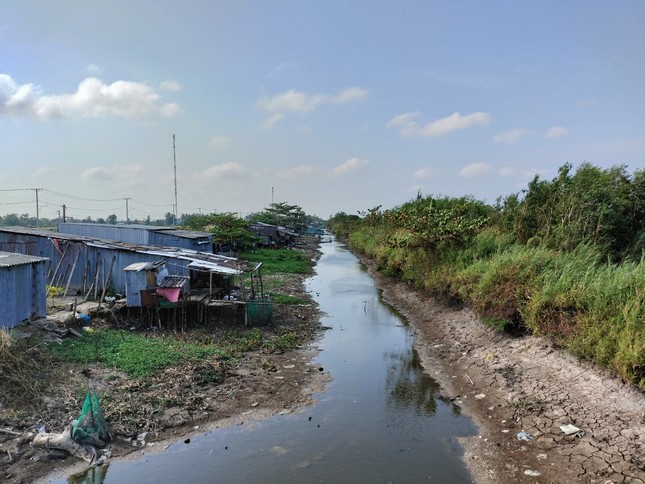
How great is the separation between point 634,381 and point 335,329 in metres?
10.2

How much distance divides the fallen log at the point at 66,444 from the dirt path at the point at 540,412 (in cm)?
648

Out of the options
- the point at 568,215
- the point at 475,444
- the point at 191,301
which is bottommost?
the point at 475,444

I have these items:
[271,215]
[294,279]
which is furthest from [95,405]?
[271,215]

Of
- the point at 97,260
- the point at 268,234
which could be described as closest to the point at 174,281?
the point at 97,260

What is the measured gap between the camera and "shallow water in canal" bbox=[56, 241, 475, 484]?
23.5 ft

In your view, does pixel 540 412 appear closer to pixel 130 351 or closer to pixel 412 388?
pixel 412 388

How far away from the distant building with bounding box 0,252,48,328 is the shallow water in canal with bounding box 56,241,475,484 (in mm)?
6208

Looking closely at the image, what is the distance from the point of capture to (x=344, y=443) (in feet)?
26.8

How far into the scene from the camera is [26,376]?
8.65 m

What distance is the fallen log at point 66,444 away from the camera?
7.19 metres

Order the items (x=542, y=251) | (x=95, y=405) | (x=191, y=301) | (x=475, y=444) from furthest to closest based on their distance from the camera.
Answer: (x=191, y=301), (x=542, y=251), (x=475, y=444), (x=95, y=405)

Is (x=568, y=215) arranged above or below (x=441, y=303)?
above

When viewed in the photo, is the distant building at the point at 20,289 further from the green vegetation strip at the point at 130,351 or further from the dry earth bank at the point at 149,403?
the green vegetation strip at the point at 130,351

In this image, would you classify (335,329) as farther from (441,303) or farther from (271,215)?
(271,215)
